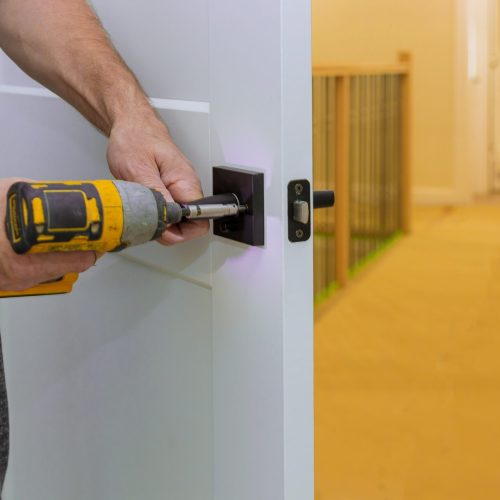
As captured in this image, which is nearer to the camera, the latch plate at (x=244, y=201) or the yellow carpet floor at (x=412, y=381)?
the latch plate at (x=244, y=201)

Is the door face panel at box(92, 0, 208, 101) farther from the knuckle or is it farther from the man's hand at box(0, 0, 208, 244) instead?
the knuckle

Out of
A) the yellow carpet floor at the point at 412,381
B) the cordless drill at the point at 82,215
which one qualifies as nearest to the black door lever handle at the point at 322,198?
the cordless drill at the point at 82,215

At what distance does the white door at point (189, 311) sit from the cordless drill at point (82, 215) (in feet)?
0.39

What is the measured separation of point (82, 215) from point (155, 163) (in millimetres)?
197

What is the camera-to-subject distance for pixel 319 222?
424 cm

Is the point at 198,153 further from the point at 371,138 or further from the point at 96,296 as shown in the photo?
the point at 371,138

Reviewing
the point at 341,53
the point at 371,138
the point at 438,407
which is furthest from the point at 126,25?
the point at 341,53

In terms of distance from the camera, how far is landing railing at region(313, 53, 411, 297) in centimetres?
391

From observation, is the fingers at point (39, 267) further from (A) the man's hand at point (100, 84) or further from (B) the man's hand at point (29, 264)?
(A) the man's hand at point (100, 84)

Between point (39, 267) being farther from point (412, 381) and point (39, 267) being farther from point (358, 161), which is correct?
point (358, 161)

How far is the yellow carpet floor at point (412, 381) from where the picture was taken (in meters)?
2.31

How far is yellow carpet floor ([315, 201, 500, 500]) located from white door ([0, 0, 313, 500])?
1.07 m

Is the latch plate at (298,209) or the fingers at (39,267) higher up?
the latch plate at (298,209)

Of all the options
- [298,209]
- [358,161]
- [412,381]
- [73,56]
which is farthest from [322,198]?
[358,161]
